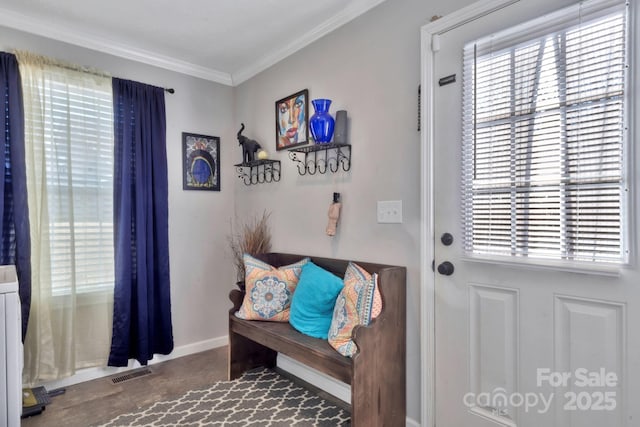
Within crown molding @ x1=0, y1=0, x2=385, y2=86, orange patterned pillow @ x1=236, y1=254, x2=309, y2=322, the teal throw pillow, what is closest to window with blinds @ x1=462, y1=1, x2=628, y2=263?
the teal throw pillow

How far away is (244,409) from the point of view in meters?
2.28

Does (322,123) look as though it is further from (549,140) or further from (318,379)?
(318,379)

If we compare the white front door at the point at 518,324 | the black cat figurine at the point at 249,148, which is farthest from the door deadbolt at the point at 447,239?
the black cat figurine at the point at 249,148

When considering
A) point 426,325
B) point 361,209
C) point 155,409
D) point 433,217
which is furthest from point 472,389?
point 155,409

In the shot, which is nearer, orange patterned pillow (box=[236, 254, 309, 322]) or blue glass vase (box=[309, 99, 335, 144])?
blue glass vase (box=[309, 99, 335, 144])

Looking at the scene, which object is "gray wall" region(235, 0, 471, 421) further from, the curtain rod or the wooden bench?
the curtain rod

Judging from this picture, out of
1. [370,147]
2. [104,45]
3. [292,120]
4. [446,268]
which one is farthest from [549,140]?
[104,45]

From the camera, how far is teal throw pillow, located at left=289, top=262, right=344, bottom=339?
2174mm

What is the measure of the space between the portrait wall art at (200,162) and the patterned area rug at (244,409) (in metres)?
1.60

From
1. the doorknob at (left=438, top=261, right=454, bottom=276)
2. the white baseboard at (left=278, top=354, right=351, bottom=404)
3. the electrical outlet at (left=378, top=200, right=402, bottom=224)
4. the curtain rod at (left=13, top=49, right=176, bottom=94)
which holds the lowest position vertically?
the white baseboard at (left=278, top=354, right=351, bottom=404)

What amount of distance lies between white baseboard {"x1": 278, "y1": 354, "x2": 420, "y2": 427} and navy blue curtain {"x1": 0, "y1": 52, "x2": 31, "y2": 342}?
1713 millimetres

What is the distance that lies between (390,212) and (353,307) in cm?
56

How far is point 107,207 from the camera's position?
2746 mm

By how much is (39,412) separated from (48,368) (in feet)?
1.06
